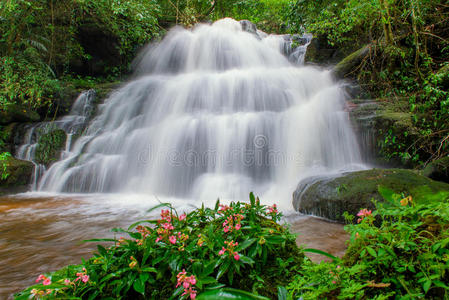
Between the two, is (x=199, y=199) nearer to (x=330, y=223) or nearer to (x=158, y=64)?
(x=330, y=223)

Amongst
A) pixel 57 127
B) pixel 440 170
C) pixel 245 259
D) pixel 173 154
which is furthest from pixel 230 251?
pixel 57 127

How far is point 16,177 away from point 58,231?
17.3 ft

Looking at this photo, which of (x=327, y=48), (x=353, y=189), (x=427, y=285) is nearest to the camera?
(x=427, y=285)

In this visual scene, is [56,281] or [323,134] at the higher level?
[323,134]

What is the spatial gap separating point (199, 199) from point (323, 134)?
3.90 m

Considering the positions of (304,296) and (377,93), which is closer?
(304,296)

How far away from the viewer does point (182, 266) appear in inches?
49.4

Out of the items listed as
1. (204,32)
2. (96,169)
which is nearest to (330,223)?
(96,169)

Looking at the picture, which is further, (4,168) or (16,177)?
(16,177)

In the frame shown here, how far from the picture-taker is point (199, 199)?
6.06 metres

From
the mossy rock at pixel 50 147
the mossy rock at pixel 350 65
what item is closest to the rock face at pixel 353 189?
the mossy rock at pixel 350 65

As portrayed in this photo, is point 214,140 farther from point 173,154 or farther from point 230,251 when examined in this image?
point 230,251

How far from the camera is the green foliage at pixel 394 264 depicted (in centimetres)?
90

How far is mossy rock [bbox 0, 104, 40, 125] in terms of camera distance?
928 centimetres
